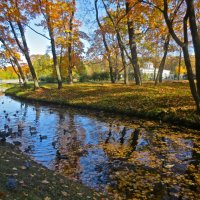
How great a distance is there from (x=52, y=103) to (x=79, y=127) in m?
12.4

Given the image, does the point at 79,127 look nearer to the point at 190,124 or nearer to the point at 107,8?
the point at 190,124

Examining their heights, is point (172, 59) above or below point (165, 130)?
above

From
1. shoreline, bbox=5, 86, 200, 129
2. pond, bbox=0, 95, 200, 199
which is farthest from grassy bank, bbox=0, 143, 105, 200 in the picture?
shoreline, bbox=5, 86, 200, 129

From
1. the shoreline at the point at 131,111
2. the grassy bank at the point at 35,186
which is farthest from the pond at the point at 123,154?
the grassy bank at the point at 35,186

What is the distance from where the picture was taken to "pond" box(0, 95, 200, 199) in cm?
713

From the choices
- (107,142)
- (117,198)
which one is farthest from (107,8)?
(117,198)

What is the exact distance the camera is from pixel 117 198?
→ 6.42 meters

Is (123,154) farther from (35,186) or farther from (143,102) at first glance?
(143,102)

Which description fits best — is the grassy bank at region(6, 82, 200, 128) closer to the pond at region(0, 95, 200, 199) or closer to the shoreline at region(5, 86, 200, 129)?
the shoreline at region(5, 86, 200, 129)

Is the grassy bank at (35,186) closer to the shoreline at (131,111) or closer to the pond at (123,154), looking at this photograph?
the pond at (123,154)

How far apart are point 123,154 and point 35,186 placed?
188 inches

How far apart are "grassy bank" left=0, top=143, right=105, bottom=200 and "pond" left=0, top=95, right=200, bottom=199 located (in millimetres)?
910

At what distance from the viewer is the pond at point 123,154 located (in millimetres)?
7127

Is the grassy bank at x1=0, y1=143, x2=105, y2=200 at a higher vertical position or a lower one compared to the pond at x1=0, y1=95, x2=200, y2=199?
higher
